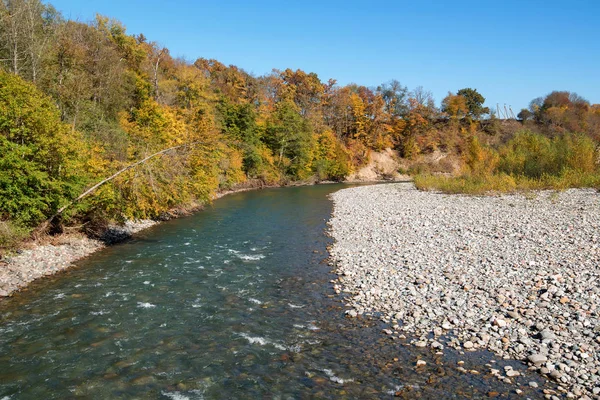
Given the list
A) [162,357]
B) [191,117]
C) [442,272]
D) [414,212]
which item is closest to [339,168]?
[191,117]

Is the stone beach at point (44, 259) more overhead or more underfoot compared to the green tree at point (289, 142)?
more underfoot

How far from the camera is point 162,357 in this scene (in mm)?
8031

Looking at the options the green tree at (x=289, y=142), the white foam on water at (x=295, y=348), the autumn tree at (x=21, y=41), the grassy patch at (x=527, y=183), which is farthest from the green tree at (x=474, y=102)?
the white foam on water at (x=295, y=348)

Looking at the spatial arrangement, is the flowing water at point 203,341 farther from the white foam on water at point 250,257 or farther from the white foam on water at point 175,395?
the white foam on water at point 250,257

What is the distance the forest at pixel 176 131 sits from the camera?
14.8 m

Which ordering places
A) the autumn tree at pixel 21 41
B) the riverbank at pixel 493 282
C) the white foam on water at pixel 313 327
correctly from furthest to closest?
the autumn tree at pixel 21 41 < the white foam on water at pixel 313 327 < the riverbank at pixel 493 282

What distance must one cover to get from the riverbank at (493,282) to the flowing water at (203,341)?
0.78 metres

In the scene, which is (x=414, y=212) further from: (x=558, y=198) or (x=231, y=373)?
(x=231, y=373)

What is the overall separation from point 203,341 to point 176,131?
64.4 feet

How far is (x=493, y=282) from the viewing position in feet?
36.6

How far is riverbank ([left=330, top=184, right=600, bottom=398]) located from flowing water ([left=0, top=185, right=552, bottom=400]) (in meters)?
0.78

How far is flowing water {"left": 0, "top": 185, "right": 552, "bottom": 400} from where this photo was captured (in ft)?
22.9

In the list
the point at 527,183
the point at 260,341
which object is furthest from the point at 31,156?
the point at 527,183

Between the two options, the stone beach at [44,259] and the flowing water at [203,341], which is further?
the stone beach at [44,259]
